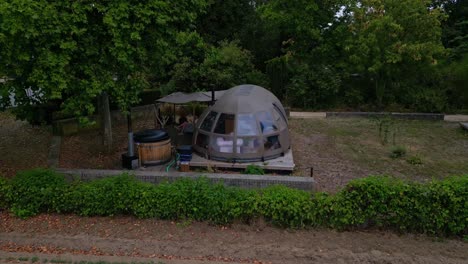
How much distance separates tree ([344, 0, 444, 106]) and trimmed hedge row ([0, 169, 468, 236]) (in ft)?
38.5

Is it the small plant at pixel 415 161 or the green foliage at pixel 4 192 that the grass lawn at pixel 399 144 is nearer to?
the small plant at pixel 415 161

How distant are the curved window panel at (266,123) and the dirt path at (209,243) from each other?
3864mm

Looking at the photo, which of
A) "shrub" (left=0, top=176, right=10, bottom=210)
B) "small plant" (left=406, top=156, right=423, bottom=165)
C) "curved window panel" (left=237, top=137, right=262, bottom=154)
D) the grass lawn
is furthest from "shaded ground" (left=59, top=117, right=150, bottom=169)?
"small plant" (left=406, top=156, right=423, bottom=165)

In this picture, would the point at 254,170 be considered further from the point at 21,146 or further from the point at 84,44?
the point at 21,146

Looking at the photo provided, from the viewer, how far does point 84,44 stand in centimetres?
790

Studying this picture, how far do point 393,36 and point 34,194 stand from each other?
16171 mm

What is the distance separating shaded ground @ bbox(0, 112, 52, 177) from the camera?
1006 centimetres

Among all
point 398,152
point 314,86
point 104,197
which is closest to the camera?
point 104,197

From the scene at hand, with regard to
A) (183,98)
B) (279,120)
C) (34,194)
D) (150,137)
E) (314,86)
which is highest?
(314,86)

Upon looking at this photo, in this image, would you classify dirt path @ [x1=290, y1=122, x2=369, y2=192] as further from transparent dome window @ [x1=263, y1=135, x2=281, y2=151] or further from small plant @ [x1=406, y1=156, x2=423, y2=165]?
small plant @ [x1=406, y1=156, x2=423, y2=165]

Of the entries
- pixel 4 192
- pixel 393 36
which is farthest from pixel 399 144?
pixel 4 192

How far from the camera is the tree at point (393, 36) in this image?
16.5 metres

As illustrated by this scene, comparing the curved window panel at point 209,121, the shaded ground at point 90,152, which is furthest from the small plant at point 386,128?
the shaded ground at point 90,152

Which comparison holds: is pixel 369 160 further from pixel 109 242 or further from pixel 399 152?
pixel 109 242
